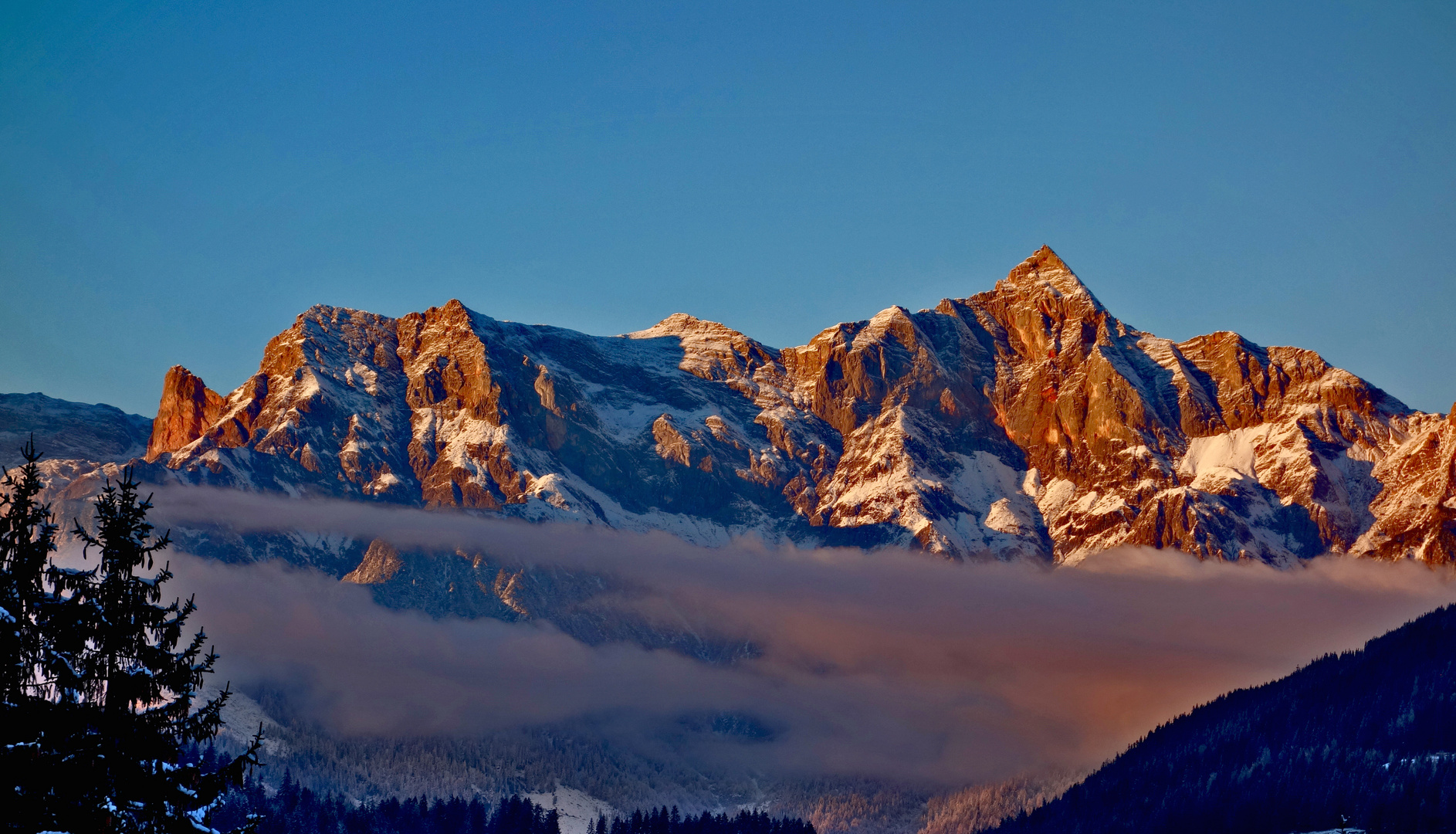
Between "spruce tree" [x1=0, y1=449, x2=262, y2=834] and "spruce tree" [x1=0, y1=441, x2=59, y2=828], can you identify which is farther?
"spruce tree" [x1=0, y1=449, x2=262, y2=834]

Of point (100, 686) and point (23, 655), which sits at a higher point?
point (23, 655)

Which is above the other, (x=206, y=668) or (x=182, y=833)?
(x=206, y=668)

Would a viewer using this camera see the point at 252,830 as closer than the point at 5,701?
No

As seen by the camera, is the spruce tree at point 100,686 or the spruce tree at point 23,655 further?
the spruce tree at point 100,686

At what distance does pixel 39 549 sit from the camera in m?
33.0

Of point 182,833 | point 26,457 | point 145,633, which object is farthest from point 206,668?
point 26,457

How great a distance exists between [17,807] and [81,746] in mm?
1724

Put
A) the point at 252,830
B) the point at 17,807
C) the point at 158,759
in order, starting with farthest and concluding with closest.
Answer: the point at 252,830 < the point at 158,759 < the point at 17,807

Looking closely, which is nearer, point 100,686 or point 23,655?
point 23,655

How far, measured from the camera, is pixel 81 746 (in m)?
33.5

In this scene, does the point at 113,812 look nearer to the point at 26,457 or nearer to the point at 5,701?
the point at 5,701

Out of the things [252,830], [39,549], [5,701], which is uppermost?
[39,549]

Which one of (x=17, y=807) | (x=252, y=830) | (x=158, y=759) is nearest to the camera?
(x=17, y=807)

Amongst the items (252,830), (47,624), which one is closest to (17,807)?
(47,624)
